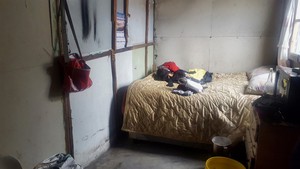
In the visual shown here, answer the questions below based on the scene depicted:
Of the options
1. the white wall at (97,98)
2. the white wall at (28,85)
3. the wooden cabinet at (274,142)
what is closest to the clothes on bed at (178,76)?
the white wall at (97,98)

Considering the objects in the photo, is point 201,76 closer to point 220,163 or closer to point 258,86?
point 258,86

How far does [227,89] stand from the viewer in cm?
270

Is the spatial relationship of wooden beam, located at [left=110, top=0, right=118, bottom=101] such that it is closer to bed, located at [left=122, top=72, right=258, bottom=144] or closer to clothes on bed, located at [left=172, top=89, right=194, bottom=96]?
bed, located at [left=122, top=72, right=258, bottom=144]

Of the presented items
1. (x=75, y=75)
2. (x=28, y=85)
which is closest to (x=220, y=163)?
(x=75, y=75)

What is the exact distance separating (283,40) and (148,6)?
6.56 feet

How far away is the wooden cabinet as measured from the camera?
1.54m

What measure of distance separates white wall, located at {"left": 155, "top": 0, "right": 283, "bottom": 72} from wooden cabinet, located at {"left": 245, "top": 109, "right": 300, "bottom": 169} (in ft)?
8.00

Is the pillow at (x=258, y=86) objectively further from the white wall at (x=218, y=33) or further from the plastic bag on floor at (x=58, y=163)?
the plastic bag on floor at (x=58, y=163)

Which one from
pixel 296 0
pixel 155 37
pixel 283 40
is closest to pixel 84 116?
pixel 155 37

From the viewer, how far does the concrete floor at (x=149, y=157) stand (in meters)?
2.38

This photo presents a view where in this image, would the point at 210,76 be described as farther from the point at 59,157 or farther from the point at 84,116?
the point at 59,157

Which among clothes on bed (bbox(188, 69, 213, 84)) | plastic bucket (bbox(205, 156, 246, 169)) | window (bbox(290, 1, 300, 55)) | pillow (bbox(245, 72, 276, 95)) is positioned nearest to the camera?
plastic bucket (bbox(205, 156, 246, 169))

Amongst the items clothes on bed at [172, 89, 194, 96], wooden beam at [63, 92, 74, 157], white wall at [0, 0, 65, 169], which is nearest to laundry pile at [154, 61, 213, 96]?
clothes on bed at [172, 89, 194, 96]

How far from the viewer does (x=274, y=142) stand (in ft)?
5.17
